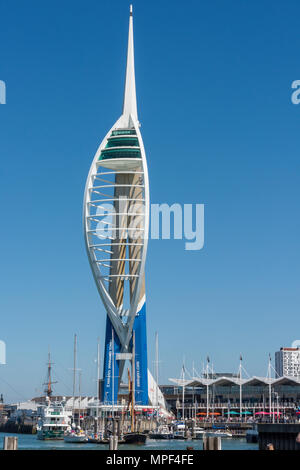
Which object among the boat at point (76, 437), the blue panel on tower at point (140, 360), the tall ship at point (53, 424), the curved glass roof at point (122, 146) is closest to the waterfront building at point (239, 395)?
the blue panel on tower at point (140, 360)

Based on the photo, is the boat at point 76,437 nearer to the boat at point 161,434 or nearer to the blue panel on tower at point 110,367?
the boat at point 161,434

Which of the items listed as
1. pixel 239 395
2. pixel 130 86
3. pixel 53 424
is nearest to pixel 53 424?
pixel 53 424

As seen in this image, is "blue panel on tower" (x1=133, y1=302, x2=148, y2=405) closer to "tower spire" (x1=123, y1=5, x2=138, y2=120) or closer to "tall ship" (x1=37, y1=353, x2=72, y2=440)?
"tall ship" (x1=37, y1=353, x2=72, y2=440)

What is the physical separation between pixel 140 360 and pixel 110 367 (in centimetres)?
355

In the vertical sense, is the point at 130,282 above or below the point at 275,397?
above

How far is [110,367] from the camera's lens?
90938 mm

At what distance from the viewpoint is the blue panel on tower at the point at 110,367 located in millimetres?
90250

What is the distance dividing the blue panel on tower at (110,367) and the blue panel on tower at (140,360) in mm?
2421

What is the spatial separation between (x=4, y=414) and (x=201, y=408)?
6591cm

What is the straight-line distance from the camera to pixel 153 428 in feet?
286

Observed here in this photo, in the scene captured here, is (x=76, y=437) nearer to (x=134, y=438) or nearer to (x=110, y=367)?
(x=134, y=438)

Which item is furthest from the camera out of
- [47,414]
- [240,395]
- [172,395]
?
[172,395]
